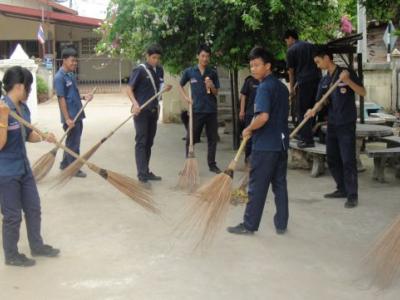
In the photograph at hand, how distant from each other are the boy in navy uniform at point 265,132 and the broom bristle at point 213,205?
30 cm

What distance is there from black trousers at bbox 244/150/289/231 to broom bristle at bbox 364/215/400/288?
122 cm

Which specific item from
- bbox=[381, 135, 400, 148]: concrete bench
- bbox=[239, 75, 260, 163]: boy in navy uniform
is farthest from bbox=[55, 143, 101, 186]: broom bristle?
bbox=[381, 135, 400, 148]: concrete bench

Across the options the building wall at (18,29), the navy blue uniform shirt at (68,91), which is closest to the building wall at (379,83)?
the navy blue uniform shirt at (68,91)

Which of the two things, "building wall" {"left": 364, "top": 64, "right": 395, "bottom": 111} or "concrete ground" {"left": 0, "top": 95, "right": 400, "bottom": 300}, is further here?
"building wall" {"left": 364, "top": 64, "right": 395, "bottom": 111}

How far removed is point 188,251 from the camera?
16.0ft

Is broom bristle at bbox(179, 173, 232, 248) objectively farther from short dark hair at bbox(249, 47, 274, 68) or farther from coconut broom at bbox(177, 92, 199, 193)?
coconut broom at bbox(177, 92, 199, 193)

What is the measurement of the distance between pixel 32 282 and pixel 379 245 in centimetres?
246

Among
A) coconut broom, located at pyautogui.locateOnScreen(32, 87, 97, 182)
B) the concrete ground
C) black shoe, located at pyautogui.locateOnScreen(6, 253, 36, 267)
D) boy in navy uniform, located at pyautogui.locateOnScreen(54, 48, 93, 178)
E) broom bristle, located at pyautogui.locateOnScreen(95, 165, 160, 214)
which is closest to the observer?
the concrete ground

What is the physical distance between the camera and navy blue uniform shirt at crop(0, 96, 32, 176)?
4.42 m

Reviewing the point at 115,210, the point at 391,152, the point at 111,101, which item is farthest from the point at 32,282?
the point at 111,101

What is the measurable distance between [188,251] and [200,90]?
3.23 m

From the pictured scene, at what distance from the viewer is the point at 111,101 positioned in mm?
20656

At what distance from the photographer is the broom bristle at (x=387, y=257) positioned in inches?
149

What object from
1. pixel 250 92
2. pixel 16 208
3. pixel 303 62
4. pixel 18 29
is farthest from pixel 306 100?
pixel 18 29
